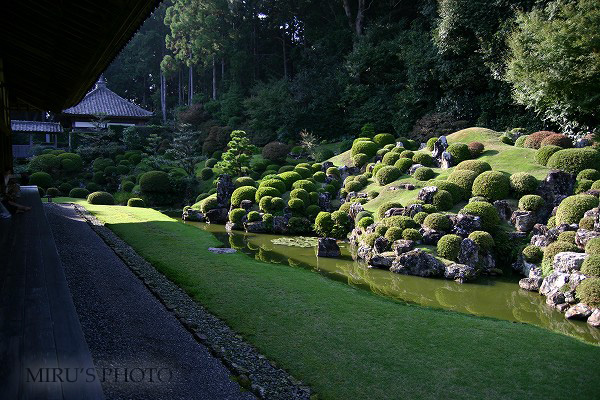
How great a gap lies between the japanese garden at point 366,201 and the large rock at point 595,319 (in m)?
0.03

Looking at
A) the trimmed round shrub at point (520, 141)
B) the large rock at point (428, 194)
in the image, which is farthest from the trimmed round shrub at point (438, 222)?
the trimmed round shrub at point (520, 141)

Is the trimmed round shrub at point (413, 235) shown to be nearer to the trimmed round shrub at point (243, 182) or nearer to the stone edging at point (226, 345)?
the stone edging at point (226, 345)

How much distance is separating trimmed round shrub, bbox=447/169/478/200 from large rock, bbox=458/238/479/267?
3597 millimetres

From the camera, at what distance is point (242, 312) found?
7379 mm

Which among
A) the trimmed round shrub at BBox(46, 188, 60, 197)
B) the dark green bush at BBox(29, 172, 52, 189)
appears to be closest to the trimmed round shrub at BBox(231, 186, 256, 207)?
the trimmed round shrub at BBox(46, 188, 60, 197)

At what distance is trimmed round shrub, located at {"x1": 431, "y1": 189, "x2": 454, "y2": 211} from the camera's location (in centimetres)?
1552

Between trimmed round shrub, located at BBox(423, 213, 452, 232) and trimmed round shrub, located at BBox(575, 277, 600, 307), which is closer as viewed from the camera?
trimmed round shrub, located at BBox(575, 277, 600, 307)

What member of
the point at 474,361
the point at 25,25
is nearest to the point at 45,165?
the point at 25,25

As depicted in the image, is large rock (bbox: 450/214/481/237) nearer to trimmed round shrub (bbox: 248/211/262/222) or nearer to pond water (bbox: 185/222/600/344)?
pond water (bbox: 185/222/600/344)

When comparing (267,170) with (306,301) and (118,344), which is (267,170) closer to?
(306,301)

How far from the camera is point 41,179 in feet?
85.2

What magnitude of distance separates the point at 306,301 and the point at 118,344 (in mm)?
3531

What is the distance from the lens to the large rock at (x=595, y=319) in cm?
887

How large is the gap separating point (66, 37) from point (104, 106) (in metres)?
33.0
